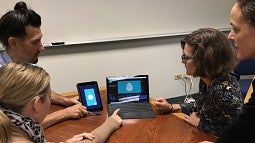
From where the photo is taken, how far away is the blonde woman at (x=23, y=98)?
1.24m

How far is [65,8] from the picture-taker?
3.21m

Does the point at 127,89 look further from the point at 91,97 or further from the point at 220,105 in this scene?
the point at 220,105

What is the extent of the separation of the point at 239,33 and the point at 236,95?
503mm

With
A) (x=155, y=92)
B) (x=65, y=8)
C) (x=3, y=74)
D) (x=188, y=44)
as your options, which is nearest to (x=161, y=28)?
(x=155, y=92)

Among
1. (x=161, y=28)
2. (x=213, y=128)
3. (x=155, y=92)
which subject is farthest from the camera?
(x=155, y=92)

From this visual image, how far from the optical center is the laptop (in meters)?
1.99

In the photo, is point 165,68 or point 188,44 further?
point 165,68

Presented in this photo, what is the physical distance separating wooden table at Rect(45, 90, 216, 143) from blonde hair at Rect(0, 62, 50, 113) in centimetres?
45

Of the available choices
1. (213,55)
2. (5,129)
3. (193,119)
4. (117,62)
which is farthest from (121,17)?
(5,129)

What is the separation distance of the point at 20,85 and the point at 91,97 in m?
0.82

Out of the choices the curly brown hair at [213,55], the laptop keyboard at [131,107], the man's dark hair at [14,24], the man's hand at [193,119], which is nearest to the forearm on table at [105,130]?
the laptop keyboard at [131,107]

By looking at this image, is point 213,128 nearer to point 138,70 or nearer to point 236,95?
point 236,95

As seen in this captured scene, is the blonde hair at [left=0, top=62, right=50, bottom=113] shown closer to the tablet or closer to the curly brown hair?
the tablet

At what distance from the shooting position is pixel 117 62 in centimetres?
365
